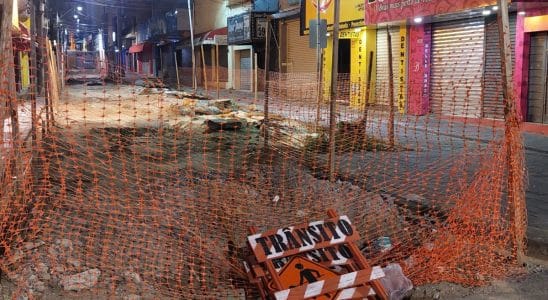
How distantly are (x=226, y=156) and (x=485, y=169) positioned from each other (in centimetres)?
545

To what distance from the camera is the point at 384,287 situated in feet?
14.3

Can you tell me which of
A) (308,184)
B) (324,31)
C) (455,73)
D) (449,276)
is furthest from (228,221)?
(455,73)

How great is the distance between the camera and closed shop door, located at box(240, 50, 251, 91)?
106 feet

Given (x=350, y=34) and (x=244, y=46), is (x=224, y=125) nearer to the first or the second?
(x=350, y=34)

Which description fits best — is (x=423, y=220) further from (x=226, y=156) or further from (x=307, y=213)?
(x=226, y=156)

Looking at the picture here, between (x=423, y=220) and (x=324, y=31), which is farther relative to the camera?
(x=324, y=31)

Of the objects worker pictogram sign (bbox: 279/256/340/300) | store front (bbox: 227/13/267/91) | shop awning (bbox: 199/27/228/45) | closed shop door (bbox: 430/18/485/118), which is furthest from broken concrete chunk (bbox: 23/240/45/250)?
shop awning (bbox: 199/27/228/45)

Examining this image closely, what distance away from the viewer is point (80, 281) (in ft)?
14.0

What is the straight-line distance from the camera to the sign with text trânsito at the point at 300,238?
416cm

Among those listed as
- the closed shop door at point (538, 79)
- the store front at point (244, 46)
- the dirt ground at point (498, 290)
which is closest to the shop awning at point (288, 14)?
the store front at point (244, 46)

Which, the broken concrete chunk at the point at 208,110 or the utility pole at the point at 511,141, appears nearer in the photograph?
the utility pole at the point at 511,141

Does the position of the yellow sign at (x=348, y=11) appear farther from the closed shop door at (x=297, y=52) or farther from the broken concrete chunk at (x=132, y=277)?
the broken concrete chunk at (x=132, y=277)

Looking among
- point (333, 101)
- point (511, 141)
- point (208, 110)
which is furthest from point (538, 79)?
point (208, 110)

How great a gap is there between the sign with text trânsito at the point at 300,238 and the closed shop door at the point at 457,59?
35.9 feet
